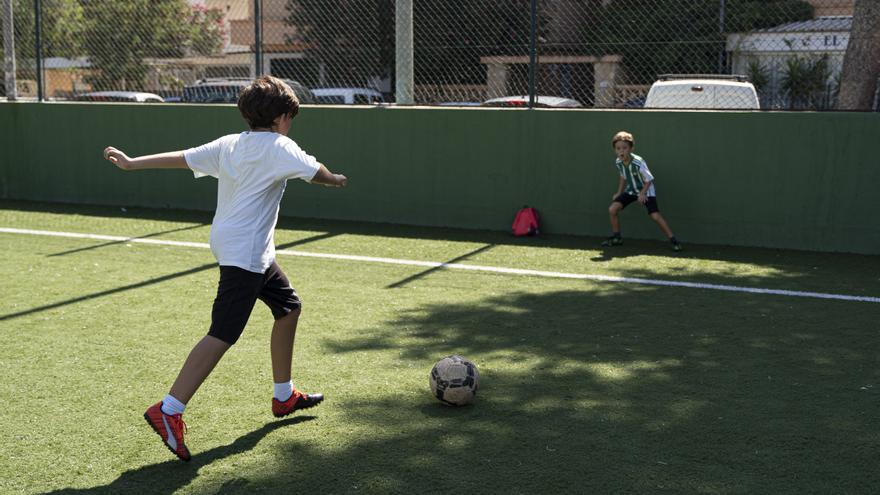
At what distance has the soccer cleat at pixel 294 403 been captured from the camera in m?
4.68

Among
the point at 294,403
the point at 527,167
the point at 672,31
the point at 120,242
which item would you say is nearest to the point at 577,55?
the point at 672,31

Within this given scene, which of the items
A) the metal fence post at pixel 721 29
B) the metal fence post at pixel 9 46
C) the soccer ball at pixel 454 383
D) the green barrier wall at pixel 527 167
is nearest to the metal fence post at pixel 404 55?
the green barrier wall at pixel 527 167

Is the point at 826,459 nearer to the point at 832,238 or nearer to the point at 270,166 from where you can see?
the point at 270,166

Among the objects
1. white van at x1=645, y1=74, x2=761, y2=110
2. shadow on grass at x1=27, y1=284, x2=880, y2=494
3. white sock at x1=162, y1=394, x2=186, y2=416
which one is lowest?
shadow on grass at x1=27, y1=284, x2=880, y2=494

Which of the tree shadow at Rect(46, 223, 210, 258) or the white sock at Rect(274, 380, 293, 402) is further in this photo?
the tree shadow at Rect(46, 223, 210, 258)

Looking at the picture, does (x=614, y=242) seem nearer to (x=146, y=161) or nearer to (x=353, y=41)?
(x=353, y=41)

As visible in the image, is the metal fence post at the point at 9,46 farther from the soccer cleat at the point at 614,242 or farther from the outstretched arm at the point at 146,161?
the outstretched arm at the point at 146,161

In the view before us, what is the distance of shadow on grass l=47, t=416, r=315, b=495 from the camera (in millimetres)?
3826

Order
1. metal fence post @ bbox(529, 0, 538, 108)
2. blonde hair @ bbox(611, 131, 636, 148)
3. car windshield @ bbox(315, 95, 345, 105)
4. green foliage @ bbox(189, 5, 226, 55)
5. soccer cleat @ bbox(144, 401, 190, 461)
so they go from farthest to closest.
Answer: green foliage @ bbox(189, 5, 226, 55) → car windshield @ bbox(315, 95, 345, 105) → metal fence post @ bbox(529, 0, 538, 108) → blonde hair @ bbox(611, 131, 636, 148) → soccer cleat @ bbox(144, 401, 190, 461)

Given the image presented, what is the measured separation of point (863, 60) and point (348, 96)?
6.51m

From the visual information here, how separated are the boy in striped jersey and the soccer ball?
5.18 m

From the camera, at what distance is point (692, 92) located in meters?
11.4

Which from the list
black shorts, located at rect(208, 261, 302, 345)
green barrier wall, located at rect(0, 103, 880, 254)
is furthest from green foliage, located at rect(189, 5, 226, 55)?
black shorts, located at rect(208, 261, 302, 345)

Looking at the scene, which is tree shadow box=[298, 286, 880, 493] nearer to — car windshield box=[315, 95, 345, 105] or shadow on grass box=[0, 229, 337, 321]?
shadow on grass box=[0, 229, 337, 321]
